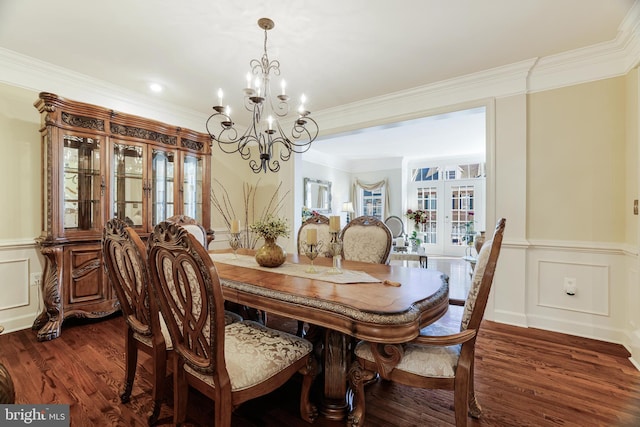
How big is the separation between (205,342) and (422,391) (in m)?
1.41

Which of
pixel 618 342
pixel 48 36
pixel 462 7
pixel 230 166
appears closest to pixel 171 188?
pixel 230 166

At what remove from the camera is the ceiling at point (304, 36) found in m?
2.03

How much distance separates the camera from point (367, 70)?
2.91m

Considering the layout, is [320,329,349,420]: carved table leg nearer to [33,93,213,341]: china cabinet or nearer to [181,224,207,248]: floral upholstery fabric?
[181,224,207,248]: floral upholstery fabric

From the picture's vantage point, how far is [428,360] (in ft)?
4.43

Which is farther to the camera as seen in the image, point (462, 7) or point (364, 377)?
point (462, 7)

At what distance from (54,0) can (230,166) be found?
2813 mm

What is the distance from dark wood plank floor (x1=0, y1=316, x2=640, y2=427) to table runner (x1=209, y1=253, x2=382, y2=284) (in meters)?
0.71

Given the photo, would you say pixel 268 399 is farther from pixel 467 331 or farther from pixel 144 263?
pixel 467 331

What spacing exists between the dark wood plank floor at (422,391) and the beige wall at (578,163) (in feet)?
3.31

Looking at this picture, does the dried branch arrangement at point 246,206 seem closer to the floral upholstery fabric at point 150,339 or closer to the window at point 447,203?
the floral upholstery fabric at point 150,339

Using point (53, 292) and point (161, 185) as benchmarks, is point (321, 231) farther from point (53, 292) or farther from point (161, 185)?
point (53, 292)

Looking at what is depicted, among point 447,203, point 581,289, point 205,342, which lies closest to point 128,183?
point 205,342

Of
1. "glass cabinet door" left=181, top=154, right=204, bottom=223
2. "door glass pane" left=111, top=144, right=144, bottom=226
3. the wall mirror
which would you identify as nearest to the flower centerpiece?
"door glass pane" left=111, top=144, right=144, bottom=226
